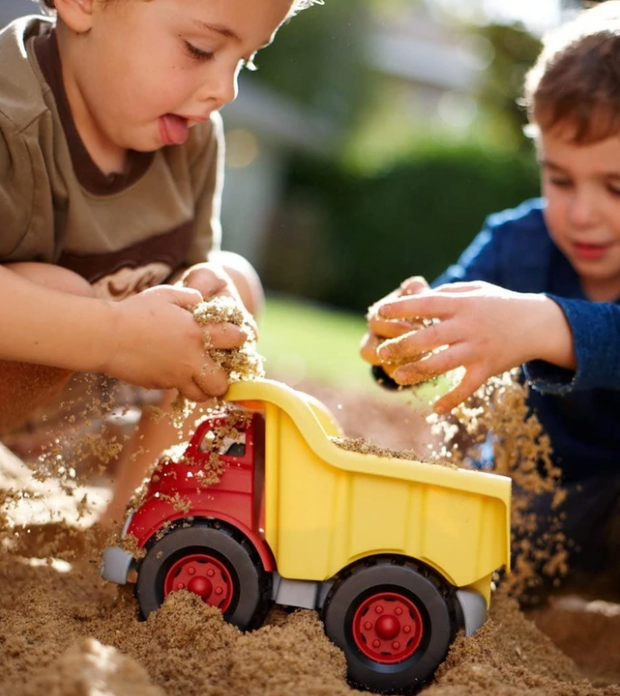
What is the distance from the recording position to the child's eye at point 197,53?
176 cm

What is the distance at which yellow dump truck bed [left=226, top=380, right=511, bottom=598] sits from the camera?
1.39 metres

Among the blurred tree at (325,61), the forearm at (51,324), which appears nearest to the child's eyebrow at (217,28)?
the forearm at (51,324)

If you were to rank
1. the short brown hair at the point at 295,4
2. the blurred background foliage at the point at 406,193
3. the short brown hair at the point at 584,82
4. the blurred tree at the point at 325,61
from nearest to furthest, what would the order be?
the short brown hair at the point at 295,4 < the short brown hair at the point at 584,82 < the blurred background foliage at the point at 406,193 < the blurred tree at the point at 325,61

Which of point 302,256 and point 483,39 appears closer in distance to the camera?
point 483,39

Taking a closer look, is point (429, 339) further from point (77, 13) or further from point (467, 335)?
point (77, 13)

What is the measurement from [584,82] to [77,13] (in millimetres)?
1295

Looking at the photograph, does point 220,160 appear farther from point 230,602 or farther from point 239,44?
point 230,602

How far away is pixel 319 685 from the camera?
1216mm

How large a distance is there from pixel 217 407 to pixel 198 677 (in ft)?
1.85

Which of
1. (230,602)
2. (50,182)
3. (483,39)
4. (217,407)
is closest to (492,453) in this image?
(217,407)

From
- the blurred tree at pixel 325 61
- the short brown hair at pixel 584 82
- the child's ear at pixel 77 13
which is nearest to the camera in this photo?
the child's ear at pixel 77 13

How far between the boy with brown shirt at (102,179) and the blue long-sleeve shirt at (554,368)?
2.62ft

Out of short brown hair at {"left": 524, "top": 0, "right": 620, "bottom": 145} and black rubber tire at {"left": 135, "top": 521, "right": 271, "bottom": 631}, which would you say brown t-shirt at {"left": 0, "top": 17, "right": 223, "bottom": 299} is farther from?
short brown hair at {"left": 524, "top": 0, "right": 620, "bottom": 145}

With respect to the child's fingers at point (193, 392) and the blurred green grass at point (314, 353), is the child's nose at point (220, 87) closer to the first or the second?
the child's fingers at point (193, 392)
